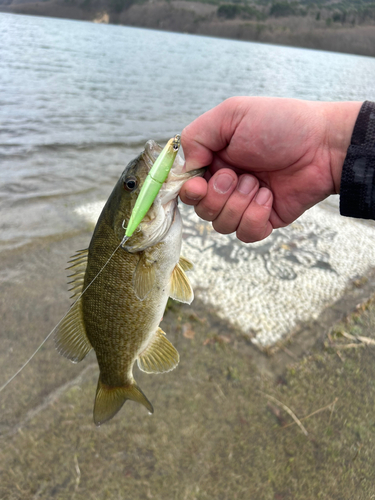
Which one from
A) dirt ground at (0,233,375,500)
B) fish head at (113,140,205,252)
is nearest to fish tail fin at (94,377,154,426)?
dirt ground at (0,233,375,500)

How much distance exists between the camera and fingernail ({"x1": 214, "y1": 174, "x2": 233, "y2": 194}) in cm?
226

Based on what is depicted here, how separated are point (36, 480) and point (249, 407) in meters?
1.66

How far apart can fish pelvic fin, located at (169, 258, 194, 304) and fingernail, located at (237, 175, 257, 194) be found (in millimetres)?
719

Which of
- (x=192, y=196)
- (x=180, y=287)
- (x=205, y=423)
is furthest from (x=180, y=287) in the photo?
(x=205, y=423)

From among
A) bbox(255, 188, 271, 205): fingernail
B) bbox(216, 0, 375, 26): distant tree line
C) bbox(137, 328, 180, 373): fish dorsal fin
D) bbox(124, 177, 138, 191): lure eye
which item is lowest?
bbox(137, 328, 180, 373): fish dorsal fin

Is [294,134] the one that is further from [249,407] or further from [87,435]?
[87,435]

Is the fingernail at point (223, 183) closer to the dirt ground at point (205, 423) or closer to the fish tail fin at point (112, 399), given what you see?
the fish tail fin at point (112, 399)

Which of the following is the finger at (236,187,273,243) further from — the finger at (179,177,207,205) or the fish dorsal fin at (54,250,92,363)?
the fish dorsal fin at (54,250,92,363)

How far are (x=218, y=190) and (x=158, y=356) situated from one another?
1.24 metres

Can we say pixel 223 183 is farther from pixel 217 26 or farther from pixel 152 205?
pixel 217 26

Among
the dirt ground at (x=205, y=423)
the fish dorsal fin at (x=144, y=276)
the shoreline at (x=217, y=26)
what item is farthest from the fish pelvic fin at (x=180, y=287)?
the shoreline at (x=217, y=26)

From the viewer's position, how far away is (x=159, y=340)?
2379 millimetres

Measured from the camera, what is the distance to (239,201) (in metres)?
2.35

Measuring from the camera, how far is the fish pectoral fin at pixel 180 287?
89.1 inches
